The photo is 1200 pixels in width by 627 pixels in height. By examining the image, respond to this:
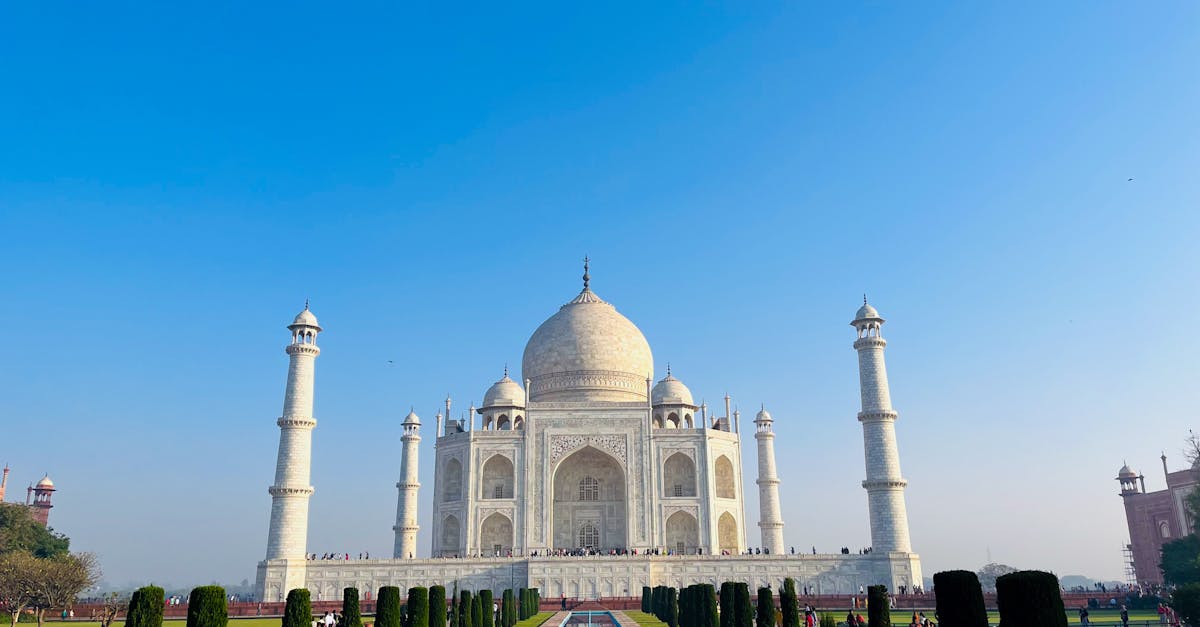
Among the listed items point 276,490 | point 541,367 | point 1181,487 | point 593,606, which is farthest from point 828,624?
point 1181,487

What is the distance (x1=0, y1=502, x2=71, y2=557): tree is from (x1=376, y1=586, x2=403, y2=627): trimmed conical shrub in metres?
23.5

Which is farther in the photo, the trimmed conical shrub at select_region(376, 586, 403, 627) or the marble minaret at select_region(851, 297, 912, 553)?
the marble minaret at select_region(851, 297, 912, 553)

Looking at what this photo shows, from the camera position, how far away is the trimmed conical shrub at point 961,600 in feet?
35.4

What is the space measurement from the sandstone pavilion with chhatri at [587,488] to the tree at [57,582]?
470 centimetres

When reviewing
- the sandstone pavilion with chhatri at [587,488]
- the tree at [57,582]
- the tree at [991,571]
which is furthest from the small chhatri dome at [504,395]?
the tree at [991,571]

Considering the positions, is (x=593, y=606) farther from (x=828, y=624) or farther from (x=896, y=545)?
(x=828, y=624)

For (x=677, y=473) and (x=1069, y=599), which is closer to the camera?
(x=1069, y=599)

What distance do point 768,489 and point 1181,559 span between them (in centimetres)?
1389

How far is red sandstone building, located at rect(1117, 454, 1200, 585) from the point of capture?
38375mm

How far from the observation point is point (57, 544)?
3619 cm

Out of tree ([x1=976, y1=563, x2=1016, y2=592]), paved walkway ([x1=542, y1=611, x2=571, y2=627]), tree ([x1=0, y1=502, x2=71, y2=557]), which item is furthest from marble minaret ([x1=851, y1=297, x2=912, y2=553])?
tree ([x1=976, y1=563, x2=1016, y2=592])

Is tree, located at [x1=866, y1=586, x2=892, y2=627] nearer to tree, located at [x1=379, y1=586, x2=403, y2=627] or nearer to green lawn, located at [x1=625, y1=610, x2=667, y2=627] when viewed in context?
tree, located at [x1=379, y1=586, x2=403, y2=627]

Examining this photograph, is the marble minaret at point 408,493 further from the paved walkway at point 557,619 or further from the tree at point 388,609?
the tree at point 388,609

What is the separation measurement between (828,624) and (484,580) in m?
15.8
